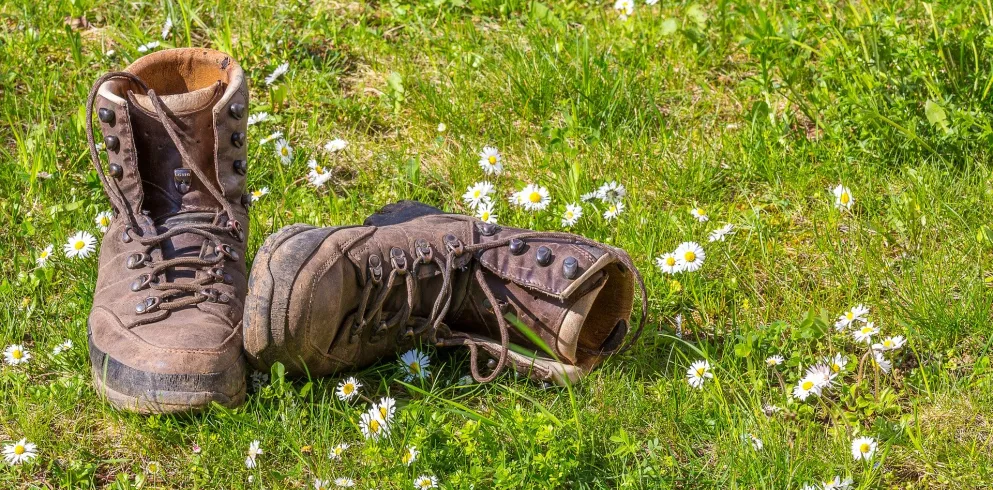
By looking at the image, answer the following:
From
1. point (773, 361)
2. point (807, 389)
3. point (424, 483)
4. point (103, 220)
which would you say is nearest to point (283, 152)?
point (103, 220)

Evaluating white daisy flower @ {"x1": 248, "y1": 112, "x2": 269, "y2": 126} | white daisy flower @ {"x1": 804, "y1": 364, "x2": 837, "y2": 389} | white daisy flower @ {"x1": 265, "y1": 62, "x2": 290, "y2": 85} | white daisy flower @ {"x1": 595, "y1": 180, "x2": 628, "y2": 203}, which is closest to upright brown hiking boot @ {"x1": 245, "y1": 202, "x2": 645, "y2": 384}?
white daisy flower @ {"x1": 804, "y1": 364, "x2": 837, "y2": 389}

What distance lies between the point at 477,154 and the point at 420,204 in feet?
2.01

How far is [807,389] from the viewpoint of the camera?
2562 millimetres

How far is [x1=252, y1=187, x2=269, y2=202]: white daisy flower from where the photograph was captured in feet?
11.1

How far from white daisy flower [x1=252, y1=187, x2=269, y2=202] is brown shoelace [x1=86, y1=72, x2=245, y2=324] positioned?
0.50 meters

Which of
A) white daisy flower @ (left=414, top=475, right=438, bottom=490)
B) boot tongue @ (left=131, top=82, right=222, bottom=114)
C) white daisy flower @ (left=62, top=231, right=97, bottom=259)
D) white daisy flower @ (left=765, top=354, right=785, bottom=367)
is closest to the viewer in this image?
white daisy flower @ (left=414, top=475, right=438, bottom=490)

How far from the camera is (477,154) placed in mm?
3594

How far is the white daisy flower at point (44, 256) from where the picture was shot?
3.08 m

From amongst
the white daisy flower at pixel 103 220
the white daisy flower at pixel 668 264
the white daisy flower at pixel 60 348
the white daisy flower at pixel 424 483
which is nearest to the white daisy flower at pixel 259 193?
the white daisy flower at pixel 103 220

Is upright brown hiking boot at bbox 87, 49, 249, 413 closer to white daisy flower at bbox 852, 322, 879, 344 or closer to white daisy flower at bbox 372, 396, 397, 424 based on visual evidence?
A: white daisy flower at bbox 372, 396, 397, 424

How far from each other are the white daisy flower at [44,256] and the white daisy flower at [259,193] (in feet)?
2.05

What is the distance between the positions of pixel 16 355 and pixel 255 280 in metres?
0.79

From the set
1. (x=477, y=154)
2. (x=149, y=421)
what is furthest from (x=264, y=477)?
(x=477, y=154)

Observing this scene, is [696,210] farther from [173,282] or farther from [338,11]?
[338,11]
